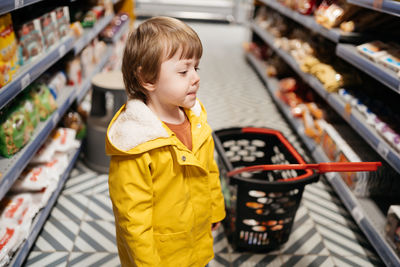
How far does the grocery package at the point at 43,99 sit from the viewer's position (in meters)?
2.18

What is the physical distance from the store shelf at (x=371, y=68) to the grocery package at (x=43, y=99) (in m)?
2.10

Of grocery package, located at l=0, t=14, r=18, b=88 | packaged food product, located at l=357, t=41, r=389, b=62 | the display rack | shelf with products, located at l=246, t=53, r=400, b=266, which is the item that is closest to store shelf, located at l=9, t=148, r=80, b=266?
the display rack

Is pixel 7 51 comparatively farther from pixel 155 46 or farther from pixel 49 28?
pixel 155 46

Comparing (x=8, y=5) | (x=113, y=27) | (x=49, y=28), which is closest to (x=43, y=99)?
(x=49, y=28)

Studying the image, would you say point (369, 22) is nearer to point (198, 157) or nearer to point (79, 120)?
point (198, 157)

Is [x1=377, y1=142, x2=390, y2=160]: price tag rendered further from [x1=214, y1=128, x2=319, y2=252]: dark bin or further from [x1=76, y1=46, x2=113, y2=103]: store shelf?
[x1=76, y1=46, x2=113, y2=103]: store shelf

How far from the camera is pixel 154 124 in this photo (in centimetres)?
109

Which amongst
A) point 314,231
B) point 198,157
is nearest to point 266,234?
point 314,231

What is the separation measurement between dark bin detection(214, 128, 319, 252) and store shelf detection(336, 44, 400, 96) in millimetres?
652

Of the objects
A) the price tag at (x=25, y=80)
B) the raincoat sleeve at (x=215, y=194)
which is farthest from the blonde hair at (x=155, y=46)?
the price tag at (x=25, y=80)

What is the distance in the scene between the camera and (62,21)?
8.47ft

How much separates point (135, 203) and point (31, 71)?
1209 millimetres

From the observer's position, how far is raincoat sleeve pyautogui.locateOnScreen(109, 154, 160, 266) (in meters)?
1.08

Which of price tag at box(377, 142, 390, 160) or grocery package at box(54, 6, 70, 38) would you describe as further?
grocery package at box(54, 6, 70, 38)
